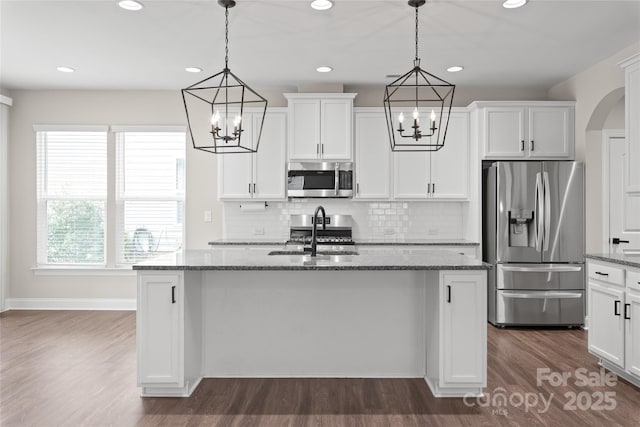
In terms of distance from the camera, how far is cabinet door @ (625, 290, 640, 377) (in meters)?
3.28

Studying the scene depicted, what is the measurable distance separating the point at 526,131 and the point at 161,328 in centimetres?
442

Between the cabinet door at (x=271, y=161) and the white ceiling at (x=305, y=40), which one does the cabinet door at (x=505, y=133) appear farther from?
the cabinet door at (x=271, y=161)

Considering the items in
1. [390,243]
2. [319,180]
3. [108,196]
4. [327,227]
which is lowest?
[390,243]

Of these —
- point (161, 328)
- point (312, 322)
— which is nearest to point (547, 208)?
point (312, 322)

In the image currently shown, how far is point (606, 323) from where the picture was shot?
363cm

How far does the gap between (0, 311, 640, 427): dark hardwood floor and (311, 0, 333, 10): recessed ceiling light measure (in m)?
2.74

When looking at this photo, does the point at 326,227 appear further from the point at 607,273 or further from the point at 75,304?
the point at 75,304

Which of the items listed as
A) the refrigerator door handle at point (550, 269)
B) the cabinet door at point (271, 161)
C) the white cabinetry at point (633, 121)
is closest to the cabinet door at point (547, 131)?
the refrigerator door handle at point (550, 269)

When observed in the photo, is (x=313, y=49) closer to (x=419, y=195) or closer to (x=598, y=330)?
(x=419, y=195)

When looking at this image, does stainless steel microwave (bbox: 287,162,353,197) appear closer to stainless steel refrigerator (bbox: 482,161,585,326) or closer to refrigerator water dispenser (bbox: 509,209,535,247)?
stainless steel refrigerator (bbox: 482,161,585,326)

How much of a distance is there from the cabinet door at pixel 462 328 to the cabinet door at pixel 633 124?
1.73 m

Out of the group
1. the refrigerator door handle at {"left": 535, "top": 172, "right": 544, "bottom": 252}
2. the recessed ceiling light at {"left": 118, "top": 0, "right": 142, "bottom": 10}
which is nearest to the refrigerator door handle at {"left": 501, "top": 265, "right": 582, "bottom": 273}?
the refrigerator door handle at {"left": 535, "top": 172, "right": 544, "bottom": 252}

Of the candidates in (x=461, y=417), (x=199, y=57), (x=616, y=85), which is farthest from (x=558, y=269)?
(x=199, y=57)

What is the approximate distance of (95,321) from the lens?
17.6ft
